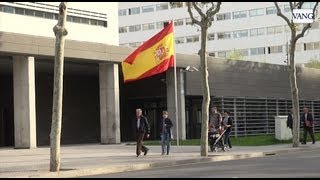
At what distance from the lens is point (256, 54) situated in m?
94.1

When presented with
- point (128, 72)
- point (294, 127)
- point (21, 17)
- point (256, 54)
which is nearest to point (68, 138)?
point (21, 17)

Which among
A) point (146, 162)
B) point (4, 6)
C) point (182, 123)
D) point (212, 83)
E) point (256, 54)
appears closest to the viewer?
point (146, 162)

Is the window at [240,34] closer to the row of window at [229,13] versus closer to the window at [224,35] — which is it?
the window at [224,35]

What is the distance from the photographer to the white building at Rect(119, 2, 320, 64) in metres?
90.8

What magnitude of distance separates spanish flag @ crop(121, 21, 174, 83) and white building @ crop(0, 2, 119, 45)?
29.0ft

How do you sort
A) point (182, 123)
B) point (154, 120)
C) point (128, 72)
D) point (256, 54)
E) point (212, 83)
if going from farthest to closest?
point (256, 54)
point (154, 120)
point (212, 83)
point (182, 123)
point (128, 72)

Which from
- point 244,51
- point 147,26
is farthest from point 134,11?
point 244,51

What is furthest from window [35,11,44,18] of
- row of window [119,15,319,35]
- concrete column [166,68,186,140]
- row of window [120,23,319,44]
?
row of window [120,23,319,44]

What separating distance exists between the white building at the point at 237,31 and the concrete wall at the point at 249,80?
110 feet

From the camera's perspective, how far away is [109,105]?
35.9 metres

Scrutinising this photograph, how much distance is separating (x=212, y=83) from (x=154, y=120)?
644 centimetres

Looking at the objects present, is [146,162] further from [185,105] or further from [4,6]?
[185,105]

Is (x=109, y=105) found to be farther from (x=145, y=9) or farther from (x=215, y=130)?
(x=145, y=9)

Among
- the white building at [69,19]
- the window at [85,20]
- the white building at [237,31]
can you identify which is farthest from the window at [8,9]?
the white building at [237,31]
